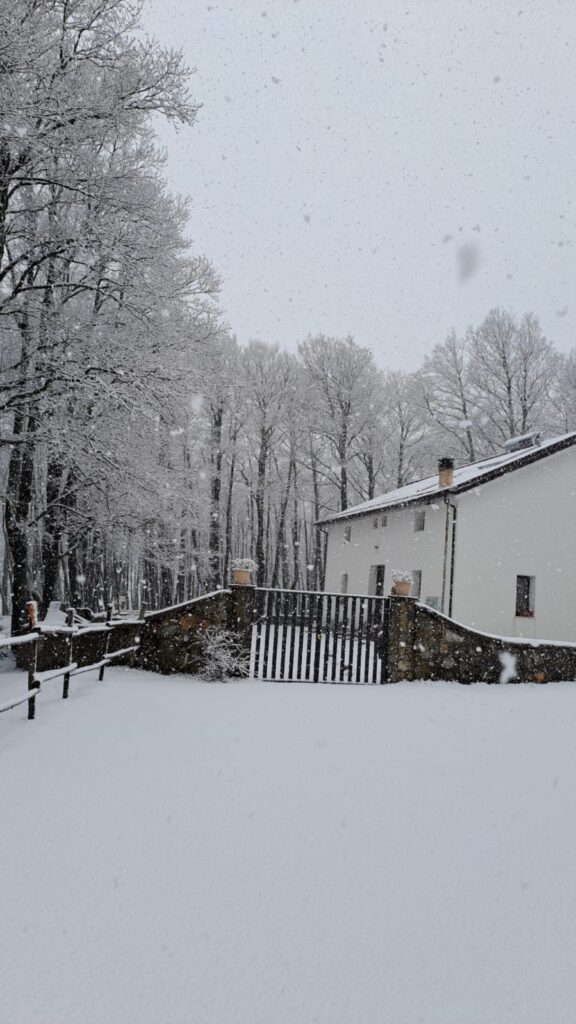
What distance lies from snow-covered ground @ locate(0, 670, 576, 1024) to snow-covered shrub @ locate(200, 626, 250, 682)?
11.0 ft

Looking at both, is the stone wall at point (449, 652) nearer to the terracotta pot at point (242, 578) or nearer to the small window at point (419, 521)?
the terracotta pot at point (242, 578)

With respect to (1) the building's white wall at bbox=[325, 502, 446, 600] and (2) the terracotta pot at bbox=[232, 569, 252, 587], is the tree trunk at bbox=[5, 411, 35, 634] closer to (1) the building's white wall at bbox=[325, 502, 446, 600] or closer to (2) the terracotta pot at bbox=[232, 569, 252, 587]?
(2) the terracotta pot at bbox=[232, 569, 252, 587]

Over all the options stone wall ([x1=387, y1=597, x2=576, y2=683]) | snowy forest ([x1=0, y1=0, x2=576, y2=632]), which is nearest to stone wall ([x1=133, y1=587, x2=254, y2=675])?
stone wall ([x1=387, y1=597, x2=576, y2=683])

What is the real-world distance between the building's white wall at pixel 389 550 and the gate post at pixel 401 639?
779 cm

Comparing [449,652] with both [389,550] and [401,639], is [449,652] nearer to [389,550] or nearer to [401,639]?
[401,639]

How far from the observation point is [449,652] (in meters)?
10.3

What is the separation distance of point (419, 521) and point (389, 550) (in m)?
2.23

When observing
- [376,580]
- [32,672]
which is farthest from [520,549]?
[32,672]

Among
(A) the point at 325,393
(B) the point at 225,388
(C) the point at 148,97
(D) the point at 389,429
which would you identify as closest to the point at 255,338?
(A) the point at 325,393

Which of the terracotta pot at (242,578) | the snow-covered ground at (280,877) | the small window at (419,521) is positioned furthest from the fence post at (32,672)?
the small window at (419,521)

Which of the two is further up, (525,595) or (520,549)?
(520,549)

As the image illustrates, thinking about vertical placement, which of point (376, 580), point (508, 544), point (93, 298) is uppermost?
point (93, 298)

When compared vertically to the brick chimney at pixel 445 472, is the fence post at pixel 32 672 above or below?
below

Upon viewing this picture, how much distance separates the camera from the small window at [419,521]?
63.0ft
